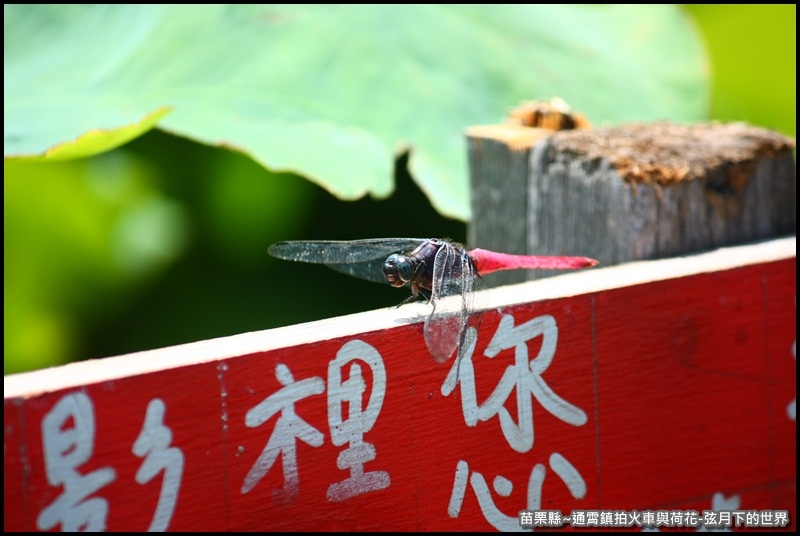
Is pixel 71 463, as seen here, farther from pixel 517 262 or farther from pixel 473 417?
pixel 517 262

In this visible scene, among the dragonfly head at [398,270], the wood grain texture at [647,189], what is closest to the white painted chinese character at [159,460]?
the dragonfly head at [398,270]

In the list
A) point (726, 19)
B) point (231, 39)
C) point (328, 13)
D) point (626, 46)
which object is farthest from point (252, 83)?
point (726, 19)

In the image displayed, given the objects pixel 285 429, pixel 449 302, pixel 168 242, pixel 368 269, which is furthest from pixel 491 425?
pixel 168 242

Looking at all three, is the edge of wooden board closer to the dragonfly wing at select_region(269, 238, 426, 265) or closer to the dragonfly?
the dragonfly

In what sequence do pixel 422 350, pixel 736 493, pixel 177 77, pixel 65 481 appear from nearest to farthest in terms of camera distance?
pixel 65 481, pixel 422 350, pixel 736 493, pixel 177 77

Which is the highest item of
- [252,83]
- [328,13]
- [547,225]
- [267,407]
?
[328,13]

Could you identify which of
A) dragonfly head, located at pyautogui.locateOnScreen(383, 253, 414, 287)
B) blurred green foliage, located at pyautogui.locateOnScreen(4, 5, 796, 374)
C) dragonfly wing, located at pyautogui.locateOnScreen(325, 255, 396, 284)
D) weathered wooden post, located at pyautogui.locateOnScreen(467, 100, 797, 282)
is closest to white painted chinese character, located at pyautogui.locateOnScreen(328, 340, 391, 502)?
dragonfly head, located at pyautogui.locateOnScreen(383, 253, 414, 287)

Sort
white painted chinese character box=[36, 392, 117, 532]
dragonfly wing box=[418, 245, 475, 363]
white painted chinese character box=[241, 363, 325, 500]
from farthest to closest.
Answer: dragonfly wing box=[418, 245, 475, 363], white painted chinese character box=[241, 363, 325, 500], white painted chinese character box=[36, 392, 117, 532]

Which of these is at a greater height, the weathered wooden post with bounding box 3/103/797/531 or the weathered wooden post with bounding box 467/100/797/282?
the weathered wooden post with bounding box 467/100/797/282

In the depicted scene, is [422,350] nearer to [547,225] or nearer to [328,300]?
[547,225]
